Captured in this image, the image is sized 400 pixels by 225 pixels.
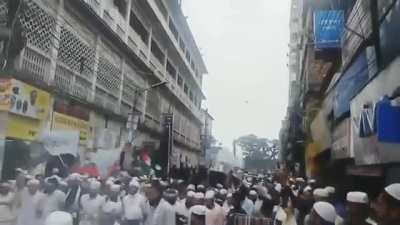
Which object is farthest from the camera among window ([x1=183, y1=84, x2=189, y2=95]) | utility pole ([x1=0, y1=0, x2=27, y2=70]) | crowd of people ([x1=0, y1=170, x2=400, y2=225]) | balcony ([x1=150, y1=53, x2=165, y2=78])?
window ([x1=183, y1=84, x2=189, y2=95])

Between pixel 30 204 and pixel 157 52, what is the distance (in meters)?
28.9

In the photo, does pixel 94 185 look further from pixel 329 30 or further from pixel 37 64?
pixel 329 30

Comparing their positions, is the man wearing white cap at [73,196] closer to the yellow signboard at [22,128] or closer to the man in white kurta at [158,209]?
the man in white kurta at [158,209]

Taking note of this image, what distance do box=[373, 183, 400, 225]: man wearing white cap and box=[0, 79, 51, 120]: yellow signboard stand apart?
744cm

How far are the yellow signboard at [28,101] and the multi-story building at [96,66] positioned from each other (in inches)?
4.0

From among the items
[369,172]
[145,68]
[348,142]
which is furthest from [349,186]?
[145,68]

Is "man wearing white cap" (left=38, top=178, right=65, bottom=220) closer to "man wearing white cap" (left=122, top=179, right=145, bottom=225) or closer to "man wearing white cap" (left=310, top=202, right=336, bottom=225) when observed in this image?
"man wearing white cap" (left=122, top=179, right=145, bottom=225)

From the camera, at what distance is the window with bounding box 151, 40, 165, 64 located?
33741 mm

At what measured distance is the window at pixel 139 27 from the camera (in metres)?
27.3

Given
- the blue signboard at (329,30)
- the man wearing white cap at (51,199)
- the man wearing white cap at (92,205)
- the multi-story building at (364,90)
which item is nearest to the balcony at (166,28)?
the blue signboard at (329,30)

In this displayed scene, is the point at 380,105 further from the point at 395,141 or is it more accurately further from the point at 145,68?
the point at 145,68

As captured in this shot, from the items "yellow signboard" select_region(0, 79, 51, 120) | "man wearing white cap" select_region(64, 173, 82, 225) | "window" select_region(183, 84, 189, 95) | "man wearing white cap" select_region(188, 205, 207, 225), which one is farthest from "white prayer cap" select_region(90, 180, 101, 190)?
"window" select_region(183, 84, 189, 95)

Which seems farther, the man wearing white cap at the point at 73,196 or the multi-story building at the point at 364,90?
the man wearing white cap at the point at 73,196

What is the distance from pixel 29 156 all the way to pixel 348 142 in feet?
21.6
